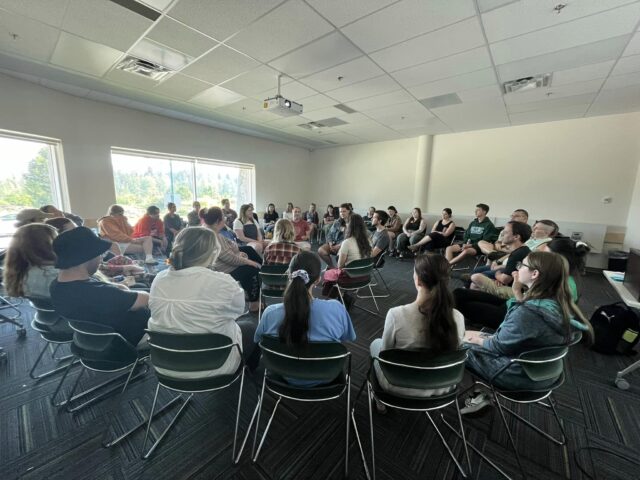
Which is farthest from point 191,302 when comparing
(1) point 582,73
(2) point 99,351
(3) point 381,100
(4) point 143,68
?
(1) point 582,73

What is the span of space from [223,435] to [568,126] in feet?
26.1

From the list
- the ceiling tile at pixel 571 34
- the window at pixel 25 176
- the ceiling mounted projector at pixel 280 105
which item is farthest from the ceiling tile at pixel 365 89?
the window at pixel 25 176

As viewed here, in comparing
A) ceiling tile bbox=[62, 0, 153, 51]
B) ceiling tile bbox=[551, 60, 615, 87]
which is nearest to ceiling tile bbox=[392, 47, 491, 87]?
ceiling tile bbox=[551, 60, 615, 87]

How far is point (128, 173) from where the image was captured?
227 inches

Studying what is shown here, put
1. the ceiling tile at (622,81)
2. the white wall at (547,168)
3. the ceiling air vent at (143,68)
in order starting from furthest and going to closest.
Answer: the white wall at (547,168) → the ceiling tile at (622,81) → the ceiling air vent at (143,68)

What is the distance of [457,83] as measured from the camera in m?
3.76

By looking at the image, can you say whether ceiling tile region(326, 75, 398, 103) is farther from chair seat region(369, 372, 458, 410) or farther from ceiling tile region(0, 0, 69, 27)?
chair seat region(369, 372, 458, 410)

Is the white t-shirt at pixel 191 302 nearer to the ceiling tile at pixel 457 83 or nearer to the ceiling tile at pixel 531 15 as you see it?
the ceiling tile at pixel 531 15

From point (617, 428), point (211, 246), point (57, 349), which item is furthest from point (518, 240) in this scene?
point (57, 349)

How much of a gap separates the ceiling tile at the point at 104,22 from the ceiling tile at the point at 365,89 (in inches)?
103

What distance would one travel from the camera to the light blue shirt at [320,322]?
4.72ft

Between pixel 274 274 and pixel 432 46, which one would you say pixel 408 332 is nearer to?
pixel 274 274

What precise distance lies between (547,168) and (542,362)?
6386 mm

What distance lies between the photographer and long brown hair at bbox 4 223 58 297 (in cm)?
177
